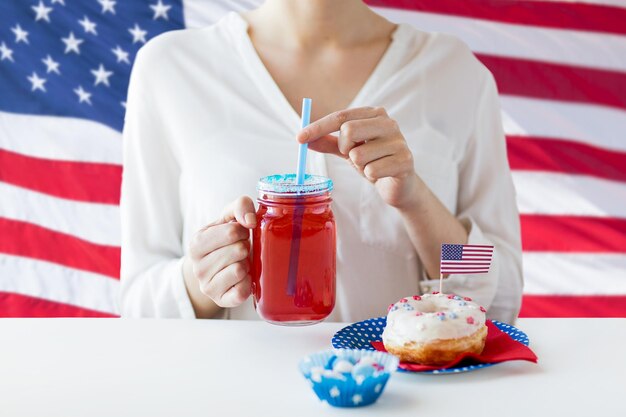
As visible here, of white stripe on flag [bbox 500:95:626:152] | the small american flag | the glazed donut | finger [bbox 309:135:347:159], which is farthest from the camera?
white stripe on flag [bbox 500:95:626:152]

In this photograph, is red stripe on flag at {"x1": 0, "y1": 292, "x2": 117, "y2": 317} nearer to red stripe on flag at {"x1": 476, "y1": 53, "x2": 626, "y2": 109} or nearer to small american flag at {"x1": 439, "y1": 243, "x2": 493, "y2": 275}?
red stripe on flag at {"x1": 476, "y1": 53, "x2": 626, "y2": 109}

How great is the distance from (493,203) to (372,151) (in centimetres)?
46

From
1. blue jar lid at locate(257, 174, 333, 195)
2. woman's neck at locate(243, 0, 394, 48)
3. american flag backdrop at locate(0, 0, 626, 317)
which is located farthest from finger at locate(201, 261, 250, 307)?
american flag backdrop at locate(0, 0, 626, 317)

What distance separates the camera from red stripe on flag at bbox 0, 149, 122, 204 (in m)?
2.39

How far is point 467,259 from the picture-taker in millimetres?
1085

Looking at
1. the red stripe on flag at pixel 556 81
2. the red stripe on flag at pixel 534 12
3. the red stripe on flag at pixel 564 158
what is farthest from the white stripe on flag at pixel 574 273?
the red stripe on flag at pixel 534 12

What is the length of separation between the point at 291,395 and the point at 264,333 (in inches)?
9.9

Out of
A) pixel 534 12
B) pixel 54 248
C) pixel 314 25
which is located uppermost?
pixel 534 12

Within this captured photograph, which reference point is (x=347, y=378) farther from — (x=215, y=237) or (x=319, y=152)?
(x=319, y=152)

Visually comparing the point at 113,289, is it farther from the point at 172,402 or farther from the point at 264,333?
the point at 172,402

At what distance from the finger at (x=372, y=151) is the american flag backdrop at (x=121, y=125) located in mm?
1383

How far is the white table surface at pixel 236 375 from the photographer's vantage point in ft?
2.79

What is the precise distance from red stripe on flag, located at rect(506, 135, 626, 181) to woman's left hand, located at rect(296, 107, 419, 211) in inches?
53.4

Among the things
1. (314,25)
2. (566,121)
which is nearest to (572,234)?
(566,121)
